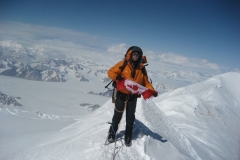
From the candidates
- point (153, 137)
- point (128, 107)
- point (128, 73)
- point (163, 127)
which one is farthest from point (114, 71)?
point (163, 127)

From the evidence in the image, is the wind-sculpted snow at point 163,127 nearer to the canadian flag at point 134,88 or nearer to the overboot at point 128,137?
the overboot at point 128,137

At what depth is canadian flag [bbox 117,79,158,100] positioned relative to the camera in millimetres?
6648

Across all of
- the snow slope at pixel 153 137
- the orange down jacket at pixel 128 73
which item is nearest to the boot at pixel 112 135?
the snow slope at pixel 153 137

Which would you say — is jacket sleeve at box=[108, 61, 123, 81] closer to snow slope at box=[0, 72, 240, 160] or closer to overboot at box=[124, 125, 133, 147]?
overboot at box=[124, 125, 133, 147]

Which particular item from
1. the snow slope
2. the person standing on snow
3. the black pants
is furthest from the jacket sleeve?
the snow slope

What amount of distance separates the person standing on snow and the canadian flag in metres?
0.13

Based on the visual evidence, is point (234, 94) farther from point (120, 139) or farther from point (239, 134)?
point (120, 139)

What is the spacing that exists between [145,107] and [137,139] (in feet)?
12.3

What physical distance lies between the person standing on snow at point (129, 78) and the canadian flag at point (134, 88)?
0.42 ft

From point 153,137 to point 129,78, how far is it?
9.31 feet

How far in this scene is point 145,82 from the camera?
7184mm

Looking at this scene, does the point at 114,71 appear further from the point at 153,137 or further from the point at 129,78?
the point at 153,137

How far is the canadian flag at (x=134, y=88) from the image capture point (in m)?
6.65

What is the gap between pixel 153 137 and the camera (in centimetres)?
782
